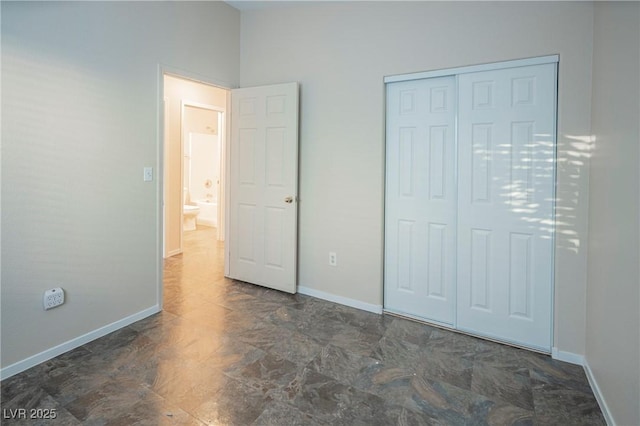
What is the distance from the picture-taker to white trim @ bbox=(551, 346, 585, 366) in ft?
7.22

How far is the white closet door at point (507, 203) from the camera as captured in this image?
231cm

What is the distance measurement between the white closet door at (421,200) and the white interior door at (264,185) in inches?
37.2

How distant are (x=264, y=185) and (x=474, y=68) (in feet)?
6.89

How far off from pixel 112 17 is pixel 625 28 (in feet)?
10.1

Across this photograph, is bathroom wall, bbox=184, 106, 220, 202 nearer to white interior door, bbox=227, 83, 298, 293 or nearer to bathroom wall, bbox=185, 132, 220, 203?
bathroom wall, bbox=185, 132, 220, 203

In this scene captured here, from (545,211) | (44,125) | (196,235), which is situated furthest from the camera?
(196,235)

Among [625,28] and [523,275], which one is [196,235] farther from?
[625,28]

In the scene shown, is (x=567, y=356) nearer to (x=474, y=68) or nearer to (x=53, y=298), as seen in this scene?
(x=474, y=68)

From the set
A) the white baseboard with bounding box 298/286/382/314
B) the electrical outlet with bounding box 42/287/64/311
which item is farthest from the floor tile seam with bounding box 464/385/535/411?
the electrical outlet with bounding box 42/287/64/311

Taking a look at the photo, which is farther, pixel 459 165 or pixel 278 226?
pixel 278 226

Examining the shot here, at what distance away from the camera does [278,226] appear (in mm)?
3408

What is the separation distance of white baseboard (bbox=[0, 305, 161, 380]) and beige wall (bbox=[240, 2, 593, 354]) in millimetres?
1468

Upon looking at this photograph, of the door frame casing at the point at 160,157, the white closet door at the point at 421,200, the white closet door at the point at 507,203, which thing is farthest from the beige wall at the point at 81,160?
the white closet door at the point at 507,203

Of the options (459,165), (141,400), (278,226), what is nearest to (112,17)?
(278,226)
